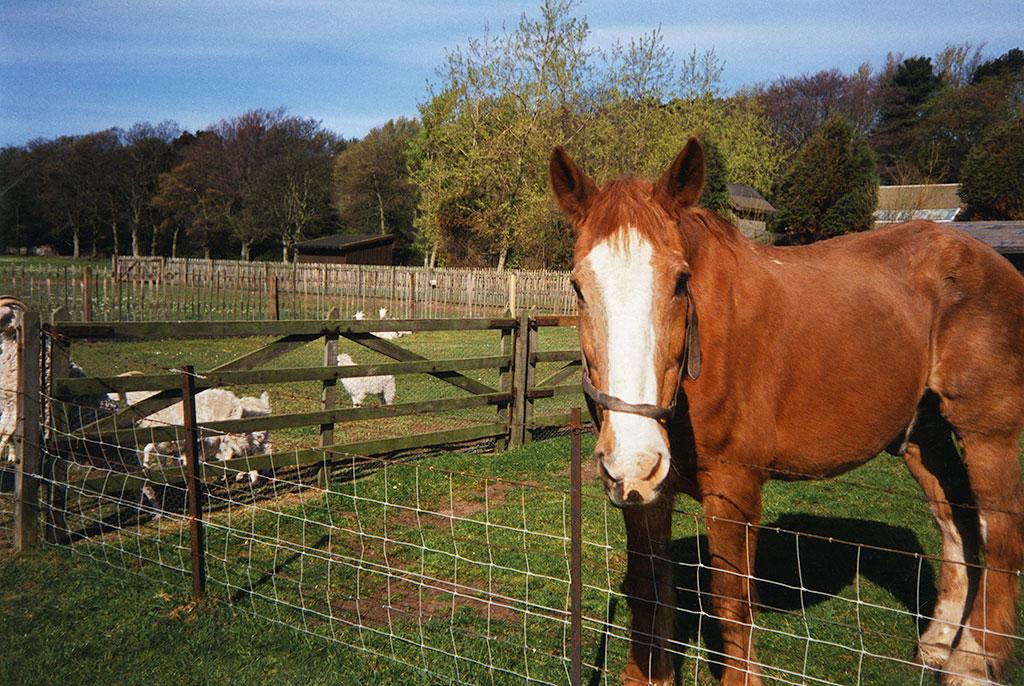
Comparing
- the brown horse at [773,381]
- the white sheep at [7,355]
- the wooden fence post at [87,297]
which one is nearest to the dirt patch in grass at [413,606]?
the brown horse at [773,381]

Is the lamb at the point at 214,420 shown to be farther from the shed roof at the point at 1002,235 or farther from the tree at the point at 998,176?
the tree at the point at 998,176

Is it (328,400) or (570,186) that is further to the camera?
(328,400)

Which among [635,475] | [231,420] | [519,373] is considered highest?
[635,475]

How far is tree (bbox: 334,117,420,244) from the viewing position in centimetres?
5231

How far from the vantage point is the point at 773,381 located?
279 cm

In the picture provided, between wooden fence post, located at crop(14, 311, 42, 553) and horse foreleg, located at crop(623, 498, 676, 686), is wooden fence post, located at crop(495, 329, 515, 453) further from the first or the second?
horse foreleg, located at crop(623, 498, 676, 686)

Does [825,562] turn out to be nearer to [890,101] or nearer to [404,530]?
[404,530]

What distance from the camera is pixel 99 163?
156ft

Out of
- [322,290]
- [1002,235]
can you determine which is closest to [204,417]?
[1002,235]

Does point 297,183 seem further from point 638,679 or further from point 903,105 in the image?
point 638,679

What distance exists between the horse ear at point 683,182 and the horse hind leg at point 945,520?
217cm

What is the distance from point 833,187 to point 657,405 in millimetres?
19932

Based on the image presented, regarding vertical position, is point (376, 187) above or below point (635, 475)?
above

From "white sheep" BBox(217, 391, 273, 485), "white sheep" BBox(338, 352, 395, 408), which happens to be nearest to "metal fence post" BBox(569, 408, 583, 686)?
"white sheep" BBox(217, 391, 273, 485)
